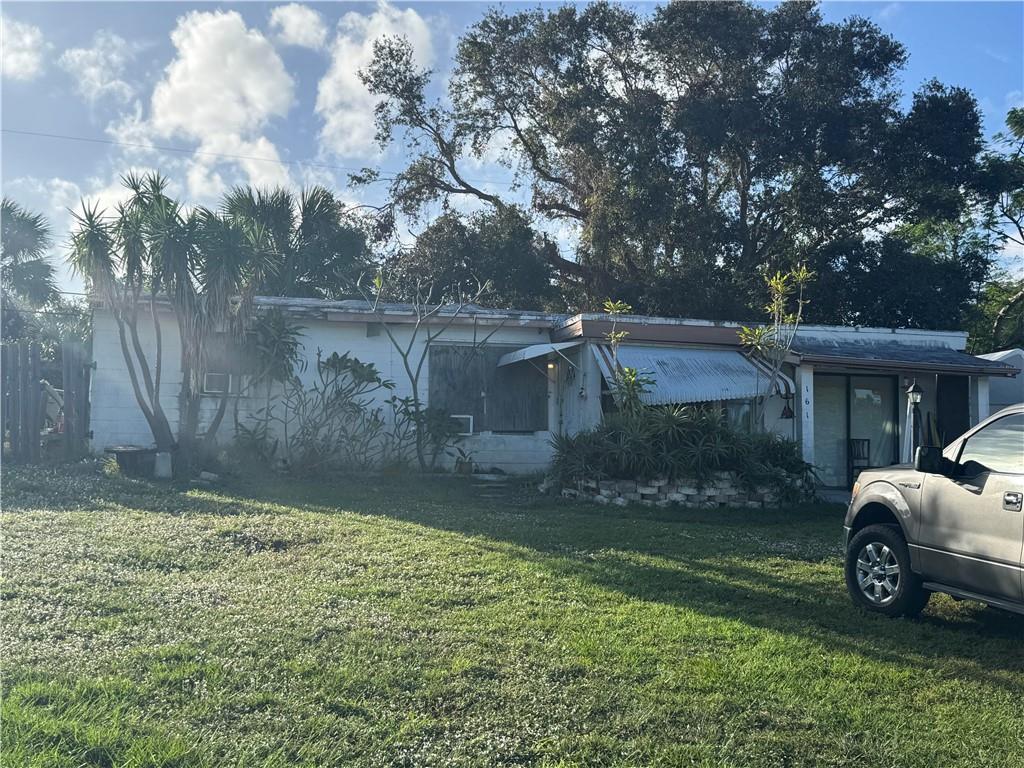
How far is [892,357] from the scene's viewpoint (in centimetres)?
1373

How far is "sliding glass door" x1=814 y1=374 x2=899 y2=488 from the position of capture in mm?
14344

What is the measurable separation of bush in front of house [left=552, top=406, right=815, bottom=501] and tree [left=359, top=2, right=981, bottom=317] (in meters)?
10.4

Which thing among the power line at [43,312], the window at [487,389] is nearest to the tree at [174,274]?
the window at [487,389]

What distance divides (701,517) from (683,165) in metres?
13.3

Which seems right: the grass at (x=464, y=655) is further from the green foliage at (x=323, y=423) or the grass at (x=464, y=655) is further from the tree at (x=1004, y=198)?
the tree at (x=1004, y=198)

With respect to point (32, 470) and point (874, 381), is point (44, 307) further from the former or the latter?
point (874, 381)

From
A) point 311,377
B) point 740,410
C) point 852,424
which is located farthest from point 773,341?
point 311,377

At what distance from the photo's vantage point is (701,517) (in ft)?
33.5

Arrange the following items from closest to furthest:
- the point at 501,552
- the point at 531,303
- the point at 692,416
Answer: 1. the point at 501,552
2. the point at 692,416
3. the point at 531,303

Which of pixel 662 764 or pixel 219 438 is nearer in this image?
pixel 662 764

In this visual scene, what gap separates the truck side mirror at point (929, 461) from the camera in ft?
Answer: 17.9

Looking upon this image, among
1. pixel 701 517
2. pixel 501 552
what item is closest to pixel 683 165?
pixel 701 517

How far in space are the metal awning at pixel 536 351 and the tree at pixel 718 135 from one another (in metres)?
7.98

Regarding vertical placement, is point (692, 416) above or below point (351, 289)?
below
